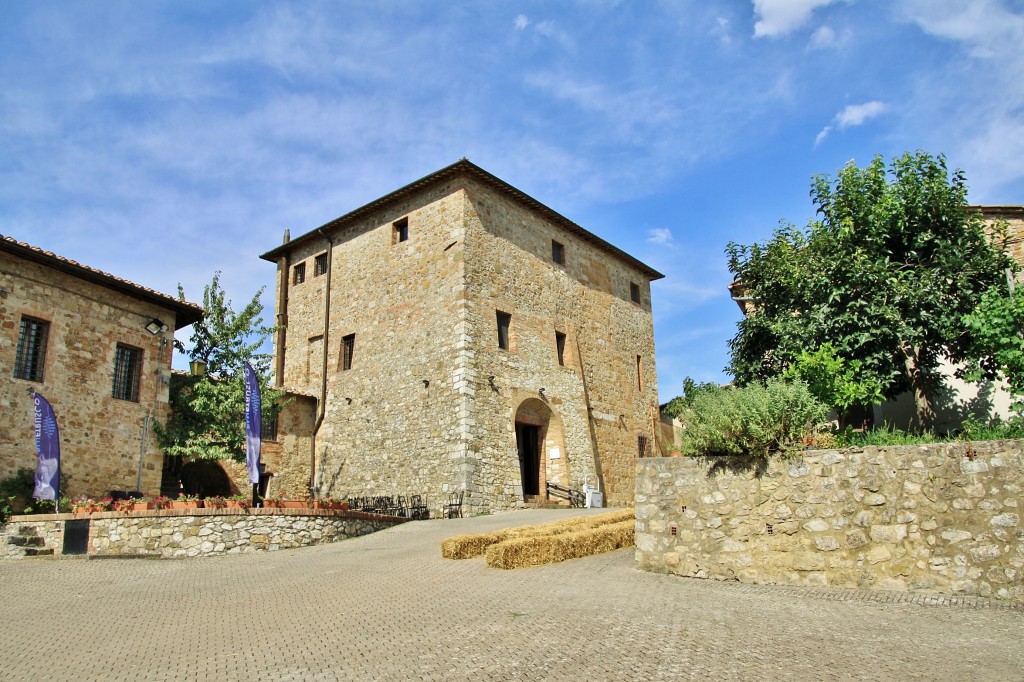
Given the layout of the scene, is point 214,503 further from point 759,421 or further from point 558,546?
point 759,421

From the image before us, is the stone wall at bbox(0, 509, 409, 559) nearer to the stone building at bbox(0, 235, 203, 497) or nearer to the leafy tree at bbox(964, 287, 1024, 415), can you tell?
the stone building at bbox(0, 235, 203, 497)

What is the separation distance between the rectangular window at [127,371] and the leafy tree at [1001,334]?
19.2 meters

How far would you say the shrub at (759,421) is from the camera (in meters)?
10.1

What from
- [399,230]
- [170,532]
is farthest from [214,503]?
[399,230]

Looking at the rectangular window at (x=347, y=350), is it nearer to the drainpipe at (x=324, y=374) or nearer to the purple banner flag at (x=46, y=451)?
the drainpipe at (x=324, y=374)

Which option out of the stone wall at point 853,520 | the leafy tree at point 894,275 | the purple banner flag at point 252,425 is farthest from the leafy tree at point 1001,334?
the purple banner flag at point 252,425

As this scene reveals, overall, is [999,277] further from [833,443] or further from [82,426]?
[82,426]

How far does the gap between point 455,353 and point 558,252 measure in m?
7.31

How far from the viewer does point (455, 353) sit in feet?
70.9

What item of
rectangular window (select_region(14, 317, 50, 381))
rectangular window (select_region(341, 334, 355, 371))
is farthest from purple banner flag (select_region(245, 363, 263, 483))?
rectangular window (select_region(341, 334, 355, 371))

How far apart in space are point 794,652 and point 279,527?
37.1ft

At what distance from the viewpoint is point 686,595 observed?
911 cm

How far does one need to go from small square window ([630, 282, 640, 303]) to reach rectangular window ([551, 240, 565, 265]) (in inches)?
190

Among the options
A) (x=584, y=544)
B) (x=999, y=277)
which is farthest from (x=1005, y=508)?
(x=999, y=277)
